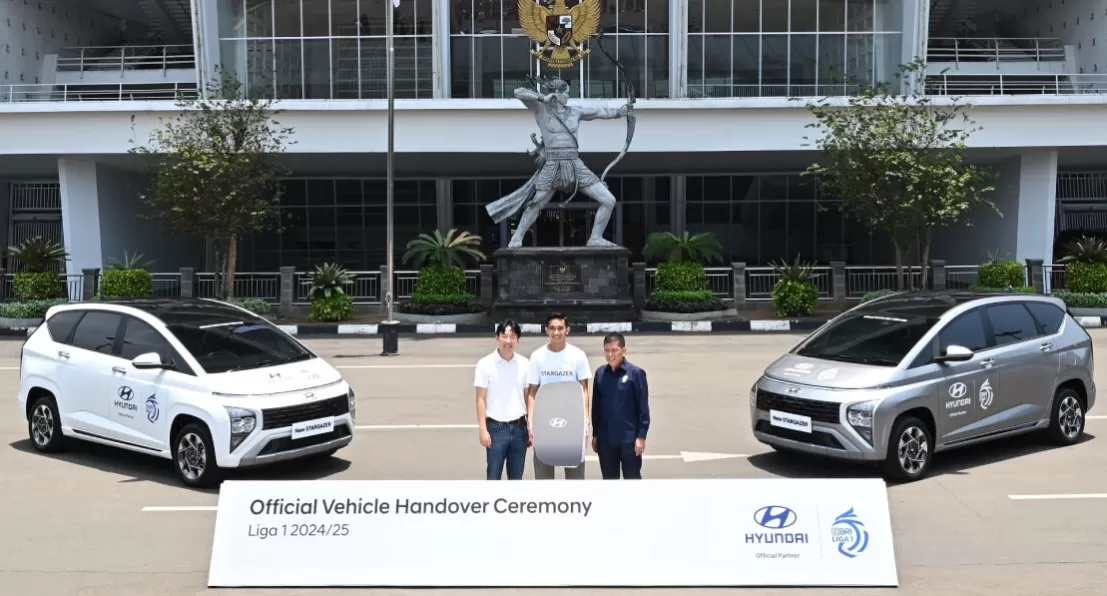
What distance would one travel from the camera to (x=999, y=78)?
34.9m

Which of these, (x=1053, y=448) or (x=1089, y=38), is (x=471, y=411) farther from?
(x=1089, y=38)

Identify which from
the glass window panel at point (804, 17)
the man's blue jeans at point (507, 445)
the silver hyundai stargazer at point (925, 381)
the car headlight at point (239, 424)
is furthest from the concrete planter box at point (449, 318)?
the man's blue jeans at point (507, 445)

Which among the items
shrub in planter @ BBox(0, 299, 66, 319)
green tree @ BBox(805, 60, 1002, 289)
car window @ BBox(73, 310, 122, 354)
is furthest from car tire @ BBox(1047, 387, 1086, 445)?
shrub in planter @ BBox(0, 299, 66, 319)

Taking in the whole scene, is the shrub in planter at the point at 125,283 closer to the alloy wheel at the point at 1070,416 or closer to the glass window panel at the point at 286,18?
the glass window panel at the point at 286,18

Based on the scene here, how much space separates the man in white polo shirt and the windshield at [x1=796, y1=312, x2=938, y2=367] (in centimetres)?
382

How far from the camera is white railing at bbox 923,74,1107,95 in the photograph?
106 ft

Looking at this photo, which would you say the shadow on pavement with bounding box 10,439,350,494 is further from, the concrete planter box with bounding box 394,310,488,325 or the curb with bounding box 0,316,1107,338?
the concrete planter box with bounding box 394,310,488,325

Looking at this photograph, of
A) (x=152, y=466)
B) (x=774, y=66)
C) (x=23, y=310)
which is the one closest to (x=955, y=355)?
(x=152, y=466)

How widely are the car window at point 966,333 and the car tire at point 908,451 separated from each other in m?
0.87

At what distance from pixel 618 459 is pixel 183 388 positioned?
4.17 meters

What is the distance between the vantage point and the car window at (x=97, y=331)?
10.0 m

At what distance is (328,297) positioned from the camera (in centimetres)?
2486

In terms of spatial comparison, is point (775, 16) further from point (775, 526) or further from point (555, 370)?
point (775, 526)

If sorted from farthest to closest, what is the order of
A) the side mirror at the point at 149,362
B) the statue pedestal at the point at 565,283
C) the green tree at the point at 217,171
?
the green tree at the point at 217,171 → the statue pedestal at the point at 565,283 → the side mirror at the point at 149,362
